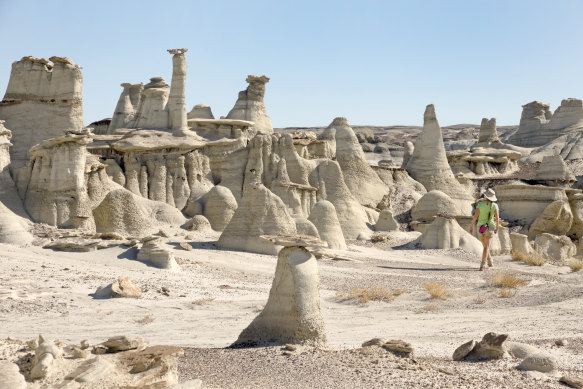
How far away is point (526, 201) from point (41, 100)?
20215 mm

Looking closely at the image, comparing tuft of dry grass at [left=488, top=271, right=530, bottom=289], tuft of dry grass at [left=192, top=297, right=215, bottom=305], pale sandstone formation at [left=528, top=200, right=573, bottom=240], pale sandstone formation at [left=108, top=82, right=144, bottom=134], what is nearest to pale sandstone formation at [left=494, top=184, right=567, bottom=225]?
pale sandstone formation at [left=528, top=200, right=573, bottom=240]

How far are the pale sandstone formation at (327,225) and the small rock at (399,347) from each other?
42.9 feet

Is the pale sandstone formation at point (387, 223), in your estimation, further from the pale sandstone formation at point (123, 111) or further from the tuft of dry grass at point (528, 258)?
the pale sandstone formation at point (123, 111)

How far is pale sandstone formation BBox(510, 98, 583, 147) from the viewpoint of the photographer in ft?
163

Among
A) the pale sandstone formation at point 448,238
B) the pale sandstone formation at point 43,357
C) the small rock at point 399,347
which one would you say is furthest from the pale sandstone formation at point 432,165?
the pale sandstone formation at point 43,357

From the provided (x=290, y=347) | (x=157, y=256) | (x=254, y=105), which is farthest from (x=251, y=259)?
(x=254, y=105)

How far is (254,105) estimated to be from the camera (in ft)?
106

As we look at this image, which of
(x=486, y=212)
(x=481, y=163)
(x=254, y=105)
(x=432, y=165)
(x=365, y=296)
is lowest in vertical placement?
(x=365, y=296)

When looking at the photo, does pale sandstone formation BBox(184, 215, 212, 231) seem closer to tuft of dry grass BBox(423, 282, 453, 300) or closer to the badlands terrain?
the badlands terrain

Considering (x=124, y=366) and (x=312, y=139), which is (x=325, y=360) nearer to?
(x=124, y=366)

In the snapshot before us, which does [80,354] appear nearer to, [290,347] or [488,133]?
[290,347]

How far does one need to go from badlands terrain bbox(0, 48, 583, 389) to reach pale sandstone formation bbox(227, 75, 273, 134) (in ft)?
0.25

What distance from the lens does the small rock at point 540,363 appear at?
5996 millimetres

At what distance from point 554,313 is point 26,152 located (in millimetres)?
17722
